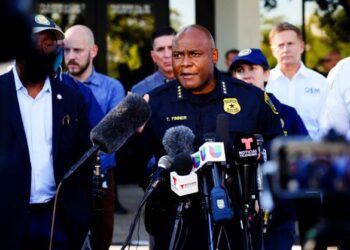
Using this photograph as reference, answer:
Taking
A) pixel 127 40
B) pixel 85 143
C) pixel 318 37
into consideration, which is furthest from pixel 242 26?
pixel 85 143

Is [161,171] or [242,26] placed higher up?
[242,26]

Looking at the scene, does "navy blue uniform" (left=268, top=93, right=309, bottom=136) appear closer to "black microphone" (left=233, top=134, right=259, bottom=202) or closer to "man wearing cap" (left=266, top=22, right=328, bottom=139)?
"man wearing cap" (left=266, top=22, right=328, bottom=139)

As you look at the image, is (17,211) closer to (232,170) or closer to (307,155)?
(232,170)

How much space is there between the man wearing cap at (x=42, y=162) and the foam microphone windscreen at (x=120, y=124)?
0.55 metres

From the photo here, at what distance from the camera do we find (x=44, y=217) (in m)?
6.03

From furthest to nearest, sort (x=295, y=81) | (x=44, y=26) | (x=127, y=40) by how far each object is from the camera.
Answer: (x=127, y=40)
(x=295, y=81)
(x=44, y=26)

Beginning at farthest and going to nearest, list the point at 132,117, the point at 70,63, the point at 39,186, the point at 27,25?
the point at 70,63
the point at 39,186
the point at 132,117
the point at 27,25

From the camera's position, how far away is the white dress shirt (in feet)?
19.5

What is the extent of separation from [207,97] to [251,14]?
8.14 meters

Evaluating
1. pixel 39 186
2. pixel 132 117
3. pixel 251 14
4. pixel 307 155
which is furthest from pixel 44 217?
pixel 251 14

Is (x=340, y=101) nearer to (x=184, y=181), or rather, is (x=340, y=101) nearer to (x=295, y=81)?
(x=295, y=81)

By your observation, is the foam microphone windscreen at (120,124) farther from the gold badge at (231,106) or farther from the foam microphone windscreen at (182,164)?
the gold badge at (231,106)

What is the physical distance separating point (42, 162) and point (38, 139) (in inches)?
5.2

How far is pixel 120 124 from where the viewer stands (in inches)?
216
